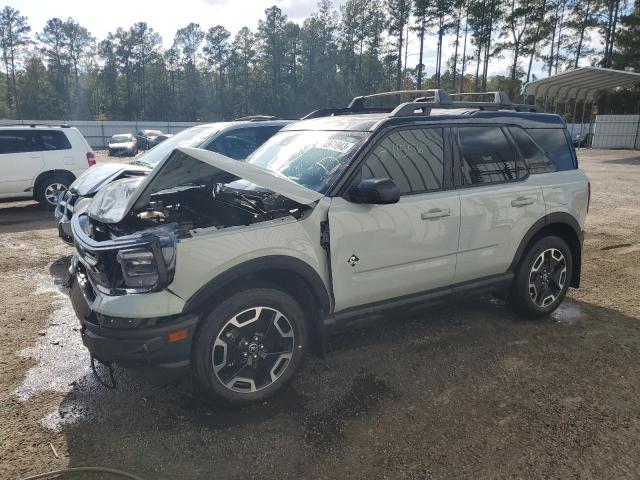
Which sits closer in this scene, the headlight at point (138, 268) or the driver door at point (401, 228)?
the headlight at point (138, 268)

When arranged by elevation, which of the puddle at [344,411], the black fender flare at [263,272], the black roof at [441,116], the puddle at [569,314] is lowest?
the puddle at [569,314]

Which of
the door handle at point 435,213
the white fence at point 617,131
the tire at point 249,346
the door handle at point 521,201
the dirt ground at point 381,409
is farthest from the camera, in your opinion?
the white fence at point 617,131

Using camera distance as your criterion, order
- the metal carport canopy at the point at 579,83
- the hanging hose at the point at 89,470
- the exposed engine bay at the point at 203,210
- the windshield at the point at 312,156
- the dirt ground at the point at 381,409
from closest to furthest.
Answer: the hanging hose at the point at 89,470 → the dirt ground at the point at 381,409 → the exposed engine bay at the point at 203,210 → the windshield at the point at 312,156 → the metal carport canopy at the point at 579,83

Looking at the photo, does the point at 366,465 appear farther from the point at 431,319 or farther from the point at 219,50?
the point at 219,50

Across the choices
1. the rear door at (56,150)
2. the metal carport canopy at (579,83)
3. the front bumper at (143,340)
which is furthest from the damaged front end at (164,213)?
the metal carport canopy at (579,83)

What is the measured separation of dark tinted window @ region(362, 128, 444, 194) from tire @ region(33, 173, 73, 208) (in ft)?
29.4

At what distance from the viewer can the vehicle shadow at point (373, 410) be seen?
267 cm

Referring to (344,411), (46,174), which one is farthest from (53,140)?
(344,411)

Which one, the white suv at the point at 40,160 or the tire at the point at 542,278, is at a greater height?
the white suv at the point at 40,160

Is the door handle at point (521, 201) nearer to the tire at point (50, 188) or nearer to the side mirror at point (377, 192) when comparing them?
the side mirror at point (377, 192)

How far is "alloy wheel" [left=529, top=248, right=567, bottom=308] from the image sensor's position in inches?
175

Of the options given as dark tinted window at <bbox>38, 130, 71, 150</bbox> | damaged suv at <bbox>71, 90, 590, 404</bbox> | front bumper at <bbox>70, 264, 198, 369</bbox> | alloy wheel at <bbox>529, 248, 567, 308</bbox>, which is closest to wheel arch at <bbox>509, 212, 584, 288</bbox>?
damaged suv at <bbox>71, 90, 590, 404</bbox>

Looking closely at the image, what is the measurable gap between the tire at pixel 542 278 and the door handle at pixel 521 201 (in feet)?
Answer: 1.48

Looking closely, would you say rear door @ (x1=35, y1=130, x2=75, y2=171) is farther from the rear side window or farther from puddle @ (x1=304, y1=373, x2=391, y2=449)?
the rear side window
